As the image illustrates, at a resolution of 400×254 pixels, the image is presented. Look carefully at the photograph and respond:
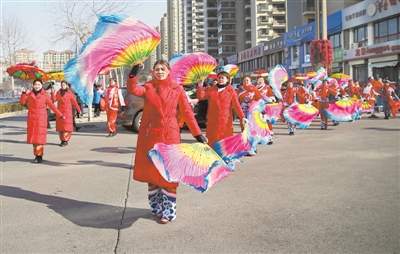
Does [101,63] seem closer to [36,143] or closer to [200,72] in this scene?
[200,72]

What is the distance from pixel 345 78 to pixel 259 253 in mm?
18141

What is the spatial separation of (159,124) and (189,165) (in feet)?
2.11

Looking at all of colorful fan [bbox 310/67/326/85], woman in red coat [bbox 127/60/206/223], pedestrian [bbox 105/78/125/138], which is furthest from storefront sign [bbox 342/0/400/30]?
woman in red coat [bbox 127/60/206/223]

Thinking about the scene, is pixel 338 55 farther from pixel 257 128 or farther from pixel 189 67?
pixel 189 67

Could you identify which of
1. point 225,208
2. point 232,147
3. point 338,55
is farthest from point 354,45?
point 225,208

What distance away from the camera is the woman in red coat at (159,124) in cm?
509

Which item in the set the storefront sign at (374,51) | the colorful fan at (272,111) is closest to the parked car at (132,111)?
the colorful fan at (272,111)

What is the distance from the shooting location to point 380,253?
13.6 feet

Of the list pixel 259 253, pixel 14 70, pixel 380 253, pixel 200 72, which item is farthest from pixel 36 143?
pixel 14 70

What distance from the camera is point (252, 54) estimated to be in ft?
227

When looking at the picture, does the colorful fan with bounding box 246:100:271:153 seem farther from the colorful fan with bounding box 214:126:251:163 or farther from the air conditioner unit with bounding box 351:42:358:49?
the air conditioner unit with bounding box 351:42:358:49

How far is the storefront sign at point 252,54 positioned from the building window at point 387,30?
31.1 meters

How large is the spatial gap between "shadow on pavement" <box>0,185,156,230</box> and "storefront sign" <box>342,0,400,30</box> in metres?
28.9

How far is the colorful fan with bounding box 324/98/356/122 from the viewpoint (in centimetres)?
1546
